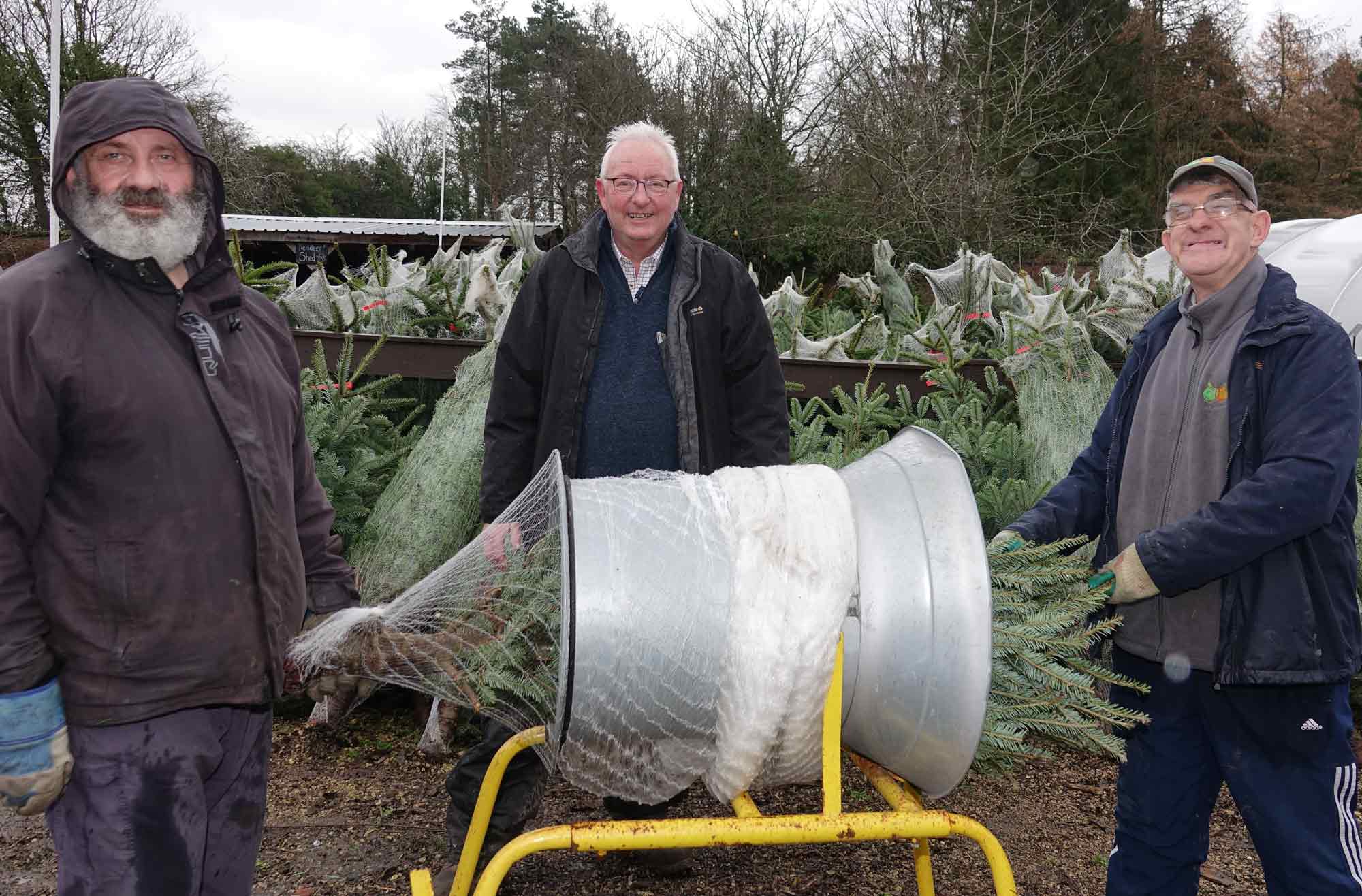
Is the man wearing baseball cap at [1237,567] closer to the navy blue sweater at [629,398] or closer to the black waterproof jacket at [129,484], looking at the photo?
the navy blue sweater at [629,398]

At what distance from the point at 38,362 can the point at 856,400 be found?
335 centimetres

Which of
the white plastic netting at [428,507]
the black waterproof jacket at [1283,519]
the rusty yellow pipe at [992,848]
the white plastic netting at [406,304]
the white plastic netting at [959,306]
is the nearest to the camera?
the rusty yellow pipe at [992,848]

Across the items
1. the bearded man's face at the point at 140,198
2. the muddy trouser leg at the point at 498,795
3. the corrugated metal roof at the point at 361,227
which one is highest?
the corrugated metal roof at the point at 361,227

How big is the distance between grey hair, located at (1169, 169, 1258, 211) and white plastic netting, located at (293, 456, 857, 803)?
119 centimetres

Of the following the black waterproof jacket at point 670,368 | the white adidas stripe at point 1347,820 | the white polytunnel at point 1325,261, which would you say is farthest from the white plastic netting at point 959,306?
the white polytunnel at point 1325,261

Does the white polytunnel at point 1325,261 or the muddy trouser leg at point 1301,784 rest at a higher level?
the white polytunnel at point 1325,261

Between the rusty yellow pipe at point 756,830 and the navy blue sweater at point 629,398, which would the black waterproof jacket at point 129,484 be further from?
the navy blue sweater at point 629,398

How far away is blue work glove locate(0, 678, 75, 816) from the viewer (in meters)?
1.65

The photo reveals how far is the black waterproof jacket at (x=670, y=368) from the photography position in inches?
105

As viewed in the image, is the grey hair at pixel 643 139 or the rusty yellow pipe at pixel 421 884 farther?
the grey hair at pixel 643 139

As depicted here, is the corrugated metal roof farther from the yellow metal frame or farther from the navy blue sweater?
the yellow metal frame

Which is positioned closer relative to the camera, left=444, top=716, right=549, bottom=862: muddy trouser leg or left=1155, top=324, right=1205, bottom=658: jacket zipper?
left=1155, top=324, right=1205, bottom=658: jacket zipper

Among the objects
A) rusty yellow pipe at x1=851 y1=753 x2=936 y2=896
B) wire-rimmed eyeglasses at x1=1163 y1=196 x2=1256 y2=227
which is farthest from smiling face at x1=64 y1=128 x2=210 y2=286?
wire-rimmed eyeglasses at x1=1163 y1=196 x2=1256 y2=227

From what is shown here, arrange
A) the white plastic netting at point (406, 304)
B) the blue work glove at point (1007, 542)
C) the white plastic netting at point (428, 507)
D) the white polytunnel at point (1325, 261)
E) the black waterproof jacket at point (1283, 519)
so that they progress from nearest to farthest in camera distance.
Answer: the black waterproof jacket at point (1283, 519) < the blue work glove at point (1007, 542) < the white plastic netting at point (428, 507) < the white plastic netting at point (406, 304) < the white polytunnel at point (1325, 261)
